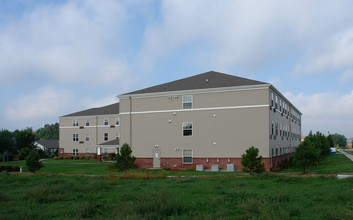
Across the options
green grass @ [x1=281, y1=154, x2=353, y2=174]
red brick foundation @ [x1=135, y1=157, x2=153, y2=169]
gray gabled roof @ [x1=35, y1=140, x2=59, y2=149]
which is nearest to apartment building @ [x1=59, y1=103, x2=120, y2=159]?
red brick foundation @ [x1=135, y1=157, x2=153, y2=169]

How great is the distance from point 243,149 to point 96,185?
55.8ft

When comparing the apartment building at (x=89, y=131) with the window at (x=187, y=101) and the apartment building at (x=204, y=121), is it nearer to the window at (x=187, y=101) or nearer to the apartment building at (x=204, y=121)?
the apartment building at (x=204, y=121)

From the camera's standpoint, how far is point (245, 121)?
1198 inches

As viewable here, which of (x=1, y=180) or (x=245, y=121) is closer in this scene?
(x=1, y=180)

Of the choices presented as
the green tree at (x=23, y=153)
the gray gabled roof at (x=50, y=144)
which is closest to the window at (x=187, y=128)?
the green tree at (x=23, y=153)

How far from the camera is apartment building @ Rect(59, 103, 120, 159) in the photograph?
55.2 m

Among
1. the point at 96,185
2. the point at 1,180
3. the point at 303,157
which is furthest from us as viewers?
the point at 303,157

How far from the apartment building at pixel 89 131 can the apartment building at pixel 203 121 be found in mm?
19901

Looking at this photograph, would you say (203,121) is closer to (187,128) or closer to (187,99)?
(187,128)

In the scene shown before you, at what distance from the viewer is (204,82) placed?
3341 cm

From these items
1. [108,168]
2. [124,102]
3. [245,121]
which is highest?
[124,102]

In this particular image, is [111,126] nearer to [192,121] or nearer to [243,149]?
[192,121]

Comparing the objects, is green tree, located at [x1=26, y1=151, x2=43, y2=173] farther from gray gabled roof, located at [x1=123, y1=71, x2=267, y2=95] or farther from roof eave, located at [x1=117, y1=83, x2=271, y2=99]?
gray gabled roof, located at [x1=123, y1=71, x2=267, y2=95]

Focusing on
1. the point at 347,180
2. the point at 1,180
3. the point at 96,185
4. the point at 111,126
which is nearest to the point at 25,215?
the point at 96,185
